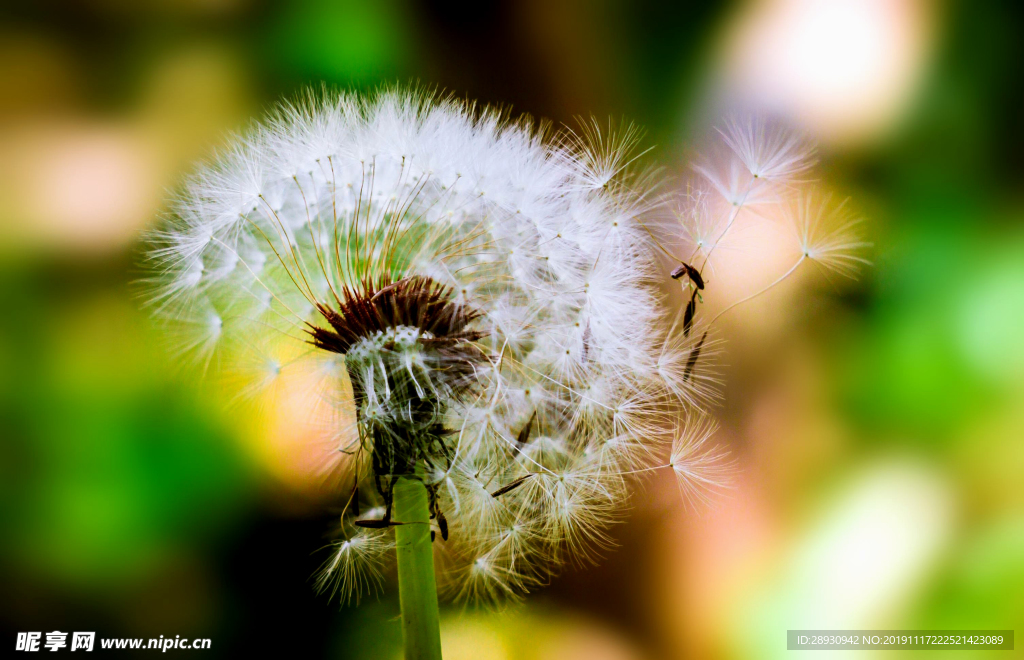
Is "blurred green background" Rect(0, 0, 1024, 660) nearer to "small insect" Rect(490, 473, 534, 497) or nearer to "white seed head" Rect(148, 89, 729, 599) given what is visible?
"white seed head" Rect(148, 89, 729, 599)

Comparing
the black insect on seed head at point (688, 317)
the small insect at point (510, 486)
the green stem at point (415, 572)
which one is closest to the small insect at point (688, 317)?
the black insect on seed head at point (688, 317)

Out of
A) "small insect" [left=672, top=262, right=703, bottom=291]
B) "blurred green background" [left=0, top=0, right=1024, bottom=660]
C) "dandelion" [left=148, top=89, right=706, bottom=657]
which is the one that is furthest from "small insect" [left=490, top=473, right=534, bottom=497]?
"small insect" [left=672, top=262, right=703, bottom=291]

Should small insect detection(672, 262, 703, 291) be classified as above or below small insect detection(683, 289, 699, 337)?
above

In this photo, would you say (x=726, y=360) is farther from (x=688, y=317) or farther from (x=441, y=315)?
(x=441, y=315)

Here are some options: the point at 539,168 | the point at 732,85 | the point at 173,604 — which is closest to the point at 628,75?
the point at 732,85

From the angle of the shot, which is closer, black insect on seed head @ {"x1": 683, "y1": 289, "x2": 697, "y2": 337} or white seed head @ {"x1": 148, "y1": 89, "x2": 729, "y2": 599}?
white seed head @ {"x1": 148, "y1": 89, "x2": 729, "y2": 599}

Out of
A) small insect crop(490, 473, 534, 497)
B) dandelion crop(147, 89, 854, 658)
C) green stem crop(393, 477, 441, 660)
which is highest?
dandelion crop(147, 89, 854, 658)

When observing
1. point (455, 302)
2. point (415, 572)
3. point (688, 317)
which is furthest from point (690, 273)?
point (415, 572)

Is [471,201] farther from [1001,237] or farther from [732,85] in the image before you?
[1001,237]
